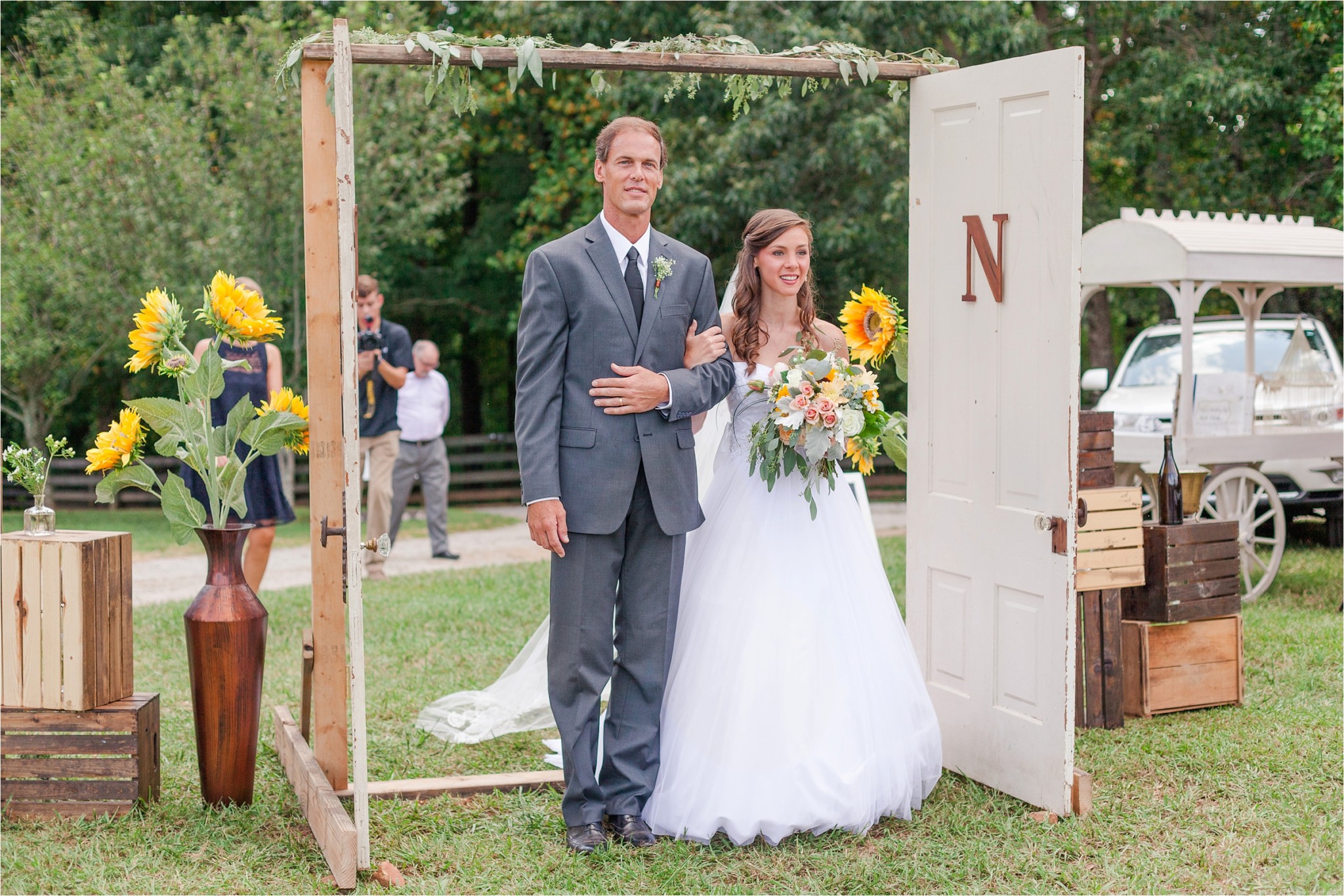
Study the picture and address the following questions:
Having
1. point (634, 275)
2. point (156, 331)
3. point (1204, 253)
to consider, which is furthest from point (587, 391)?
point (1204, 253)

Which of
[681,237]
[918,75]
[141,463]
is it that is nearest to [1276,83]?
[681,237]

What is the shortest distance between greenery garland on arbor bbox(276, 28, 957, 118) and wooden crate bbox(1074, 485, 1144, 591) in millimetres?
2089

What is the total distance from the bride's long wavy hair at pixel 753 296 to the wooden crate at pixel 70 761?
2.48 metres

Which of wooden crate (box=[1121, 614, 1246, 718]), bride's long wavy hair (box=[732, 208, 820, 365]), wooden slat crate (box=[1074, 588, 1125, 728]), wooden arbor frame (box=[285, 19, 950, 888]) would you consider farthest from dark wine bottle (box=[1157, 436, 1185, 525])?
wooden arbor frame (box=[285, 19, 950, 888])

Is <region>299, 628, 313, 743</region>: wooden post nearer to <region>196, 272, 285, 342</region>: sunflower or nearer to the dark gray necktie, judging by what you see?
<region>196, 272, 285, 342</region>: sunflower

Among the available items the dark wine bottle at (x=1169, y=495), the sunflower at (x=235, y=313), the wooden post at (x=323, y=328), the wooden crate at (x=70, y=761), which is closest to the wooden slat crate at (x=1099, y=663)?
the dark wine bottle at (x=1169, y=495)

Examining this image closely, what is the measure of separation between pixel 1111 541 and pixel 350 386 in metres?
3.52

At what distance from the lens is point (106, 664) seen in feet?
13.7

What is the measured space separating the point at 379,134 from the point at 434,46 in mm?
10769

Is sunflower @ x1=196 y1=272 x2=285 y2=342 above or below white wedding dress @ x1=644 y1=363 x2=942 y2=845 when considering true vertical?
above

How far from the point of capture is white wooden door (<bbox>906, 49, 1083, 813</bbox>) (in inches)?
157

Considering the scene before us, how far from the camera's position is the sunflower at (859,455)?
4.22 m

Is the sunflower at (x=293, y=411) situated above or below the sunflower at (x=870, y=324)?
below

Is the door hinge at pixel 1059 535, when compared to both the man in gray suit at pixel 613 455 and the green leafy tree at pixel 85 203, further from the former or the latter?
the green leafy tree at pixel 85 203
